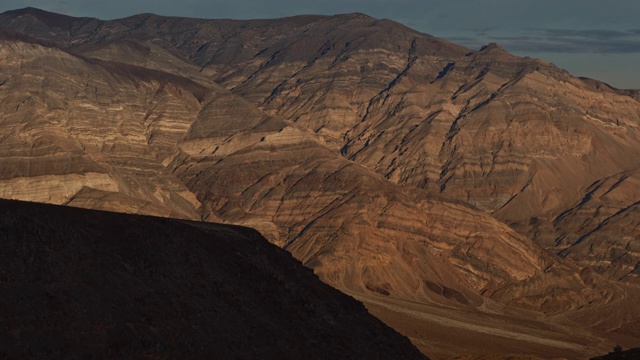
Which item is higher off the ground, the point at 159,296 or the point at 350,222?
the point at 159,296

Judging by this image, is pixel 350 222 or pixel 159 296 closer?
pixel 159 296

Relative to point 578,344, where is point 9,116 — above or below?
above

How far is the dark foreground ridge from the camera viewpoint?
179 feet

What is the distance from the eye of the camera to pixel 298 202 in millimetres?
198750

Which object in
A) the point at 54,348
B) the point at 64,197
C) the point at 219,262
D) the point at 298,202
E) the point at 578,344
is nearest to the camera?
the point at 54,348

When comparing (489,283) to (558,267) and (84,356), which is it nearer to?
(558,267)

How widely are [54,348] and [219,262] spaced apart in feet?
64.6

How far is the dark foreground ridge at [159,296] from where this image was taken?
54.6 m

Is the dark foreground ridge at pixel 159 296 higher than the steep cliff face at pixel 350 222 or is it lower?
higher

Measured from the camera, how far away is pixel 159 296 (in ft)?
202

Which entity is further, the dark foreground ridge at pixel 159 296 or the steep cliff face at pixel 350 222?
the steep cliff face at pixel 350 222

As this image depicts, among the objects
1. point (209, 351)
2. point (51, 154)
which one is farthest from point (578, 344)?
point (209, 351)

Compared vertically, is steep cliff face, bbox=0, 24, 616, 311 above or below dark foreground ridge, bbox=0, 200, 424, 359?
below

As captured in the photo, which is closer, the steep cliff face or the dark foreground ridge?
the dark foreground ridge
